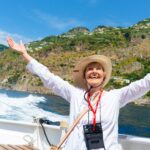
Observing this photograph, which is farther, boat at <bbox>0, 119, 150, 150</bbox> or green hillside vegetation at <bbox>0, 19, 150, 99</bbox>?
green hillside vegetation at <bbox>0, 19, 150, 99</bbox>

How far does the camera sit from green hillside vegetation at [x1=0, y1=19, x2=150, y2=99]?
131500 mm

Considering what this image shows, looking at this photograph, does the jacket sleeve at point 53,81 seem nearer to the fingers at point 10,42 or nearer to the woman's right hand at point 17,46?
the woman's right hand at point 17,46

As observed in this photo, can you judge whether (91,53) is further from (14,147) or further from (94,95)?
(94,95)

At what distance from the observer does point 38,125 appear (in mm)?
4469

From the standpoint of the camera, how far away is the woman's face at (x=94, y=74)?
261cm

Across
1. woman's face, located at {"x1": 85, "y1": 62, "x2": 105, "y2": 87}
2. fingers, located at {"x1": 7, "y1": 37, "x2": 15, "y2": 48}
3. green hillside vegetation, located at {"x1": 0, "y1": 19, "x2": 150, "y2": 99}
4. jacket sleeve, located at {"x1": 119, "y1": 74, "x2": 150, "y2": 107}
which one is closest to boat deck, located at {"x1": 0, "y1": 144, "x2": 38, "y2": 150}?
fingers, located at {"x1": 7, "y1": 37, "x2": 15, "y2": 48}

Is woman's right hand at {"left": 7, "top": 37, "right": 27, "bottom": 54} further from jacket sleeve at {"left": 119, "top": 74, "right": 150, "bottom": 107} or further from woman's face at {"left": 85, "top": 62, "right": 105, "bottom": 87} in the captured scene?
jacket sleeve at {"left": 119, "top": 74, "right": 150, "bottom": 107}

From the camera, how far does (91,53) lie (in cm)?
14575

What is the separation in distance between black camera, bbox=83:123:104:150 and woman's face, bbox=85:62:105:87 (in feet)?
1.02

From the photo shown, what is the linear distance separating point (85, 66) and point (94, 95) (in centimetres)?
24

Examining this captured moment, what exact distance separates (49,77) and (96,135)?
0.59 metres

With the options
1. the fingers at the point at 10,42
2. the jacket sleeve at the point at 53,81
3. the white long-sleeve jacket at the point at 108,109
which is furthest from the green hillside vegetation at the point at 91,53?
the white long-sleeve jacket at the point at 108,109

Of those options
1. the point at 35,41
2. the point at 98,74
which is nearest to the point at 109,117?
the point at 98,74

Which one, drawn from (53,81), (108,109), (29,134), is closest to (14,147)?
(29,134)
